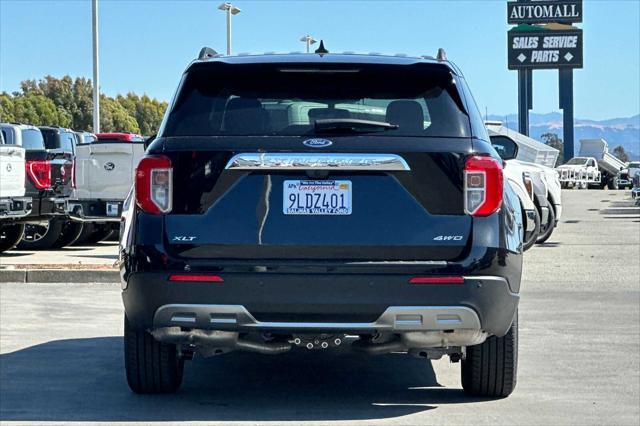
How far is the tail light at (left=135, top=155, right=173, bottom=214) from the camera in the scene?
6.80m

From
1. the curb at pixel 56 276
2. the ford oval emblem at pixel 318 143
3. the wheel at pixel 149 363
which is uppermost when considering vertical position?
the ford oval emblem at pixel 318 143

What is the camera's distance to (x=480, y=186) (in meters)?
6.79

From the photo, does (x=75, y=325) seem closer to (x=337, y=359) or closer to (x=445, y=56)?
(x=337, y=359)

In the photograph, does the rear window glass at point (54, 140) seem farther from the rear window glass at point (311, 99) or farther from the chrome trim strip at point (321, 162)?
the chrome trim strip at point (321, 162)

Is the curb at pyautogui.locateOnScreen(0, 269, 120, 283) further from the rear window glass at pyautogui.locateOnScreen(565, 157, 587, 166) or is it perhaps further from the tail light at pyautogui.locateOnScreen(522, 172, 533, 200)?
the rear window glass at pyautogui.locateOnScreen(565, 157, 587, 166)

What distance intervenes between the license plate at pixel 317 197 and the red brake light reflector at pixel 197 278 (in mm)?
482

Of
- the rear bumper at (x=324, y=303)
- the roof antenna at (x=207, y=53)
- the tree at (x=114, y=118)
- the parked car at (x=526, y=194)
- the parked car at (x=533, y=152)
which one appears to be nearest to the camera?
the rear bumper at (x=324, y=303)

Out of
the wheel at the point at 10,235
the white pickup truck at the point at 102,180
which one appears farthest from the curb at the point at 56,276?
the white pickup truck at the point at 102,180

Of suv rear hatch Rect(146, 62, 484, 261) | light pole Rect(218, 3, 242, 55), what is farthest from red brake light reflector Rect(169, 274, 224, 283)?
Answer: light pole Rect(218, 3, 242, 55)

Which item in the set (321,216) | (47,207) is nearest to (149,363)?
(321,216)

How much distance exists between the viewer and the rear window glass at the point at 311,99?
22.6 feet

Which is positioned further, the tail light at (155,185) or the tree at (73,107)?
the tree at (73,107)

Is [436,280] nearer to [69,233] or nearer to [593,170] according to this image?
[69,233]

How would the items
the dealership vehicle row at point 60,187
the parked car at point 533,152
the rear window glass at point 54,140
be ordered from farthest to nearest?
the parked car at point 533,152 → the rear window glass at point 54,140 → the dealership vehicle row at point 60,187
